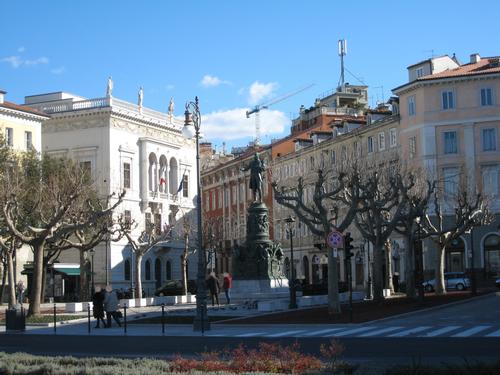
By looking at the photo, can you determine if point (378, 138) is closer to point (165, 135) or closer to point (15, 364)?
point (165, 135)

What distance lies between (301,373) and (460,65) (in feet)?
224

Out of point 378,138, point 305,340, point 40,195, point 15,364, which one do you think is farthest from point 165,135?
point 15,364

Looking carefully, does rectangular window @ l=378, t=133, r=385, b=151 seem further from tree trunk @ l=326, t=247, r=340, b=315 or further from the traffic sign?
the traffic sign

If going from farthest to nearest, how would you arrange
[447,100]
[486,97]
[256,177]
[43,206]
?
[447,100] < [486,97] < [43,206] < [256,177]

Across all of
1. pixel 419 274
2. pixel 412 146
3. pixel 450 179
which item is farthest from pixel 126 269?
pixel 419 274

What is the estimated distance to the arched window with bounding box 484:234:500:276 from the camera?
68438mm

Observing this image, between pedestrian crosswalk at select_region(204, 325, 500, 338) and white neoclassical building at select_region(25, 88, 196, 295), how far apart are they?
44.2 meters

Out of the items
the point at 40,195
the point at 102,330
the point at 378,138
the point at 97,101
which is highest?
the point at 97,101

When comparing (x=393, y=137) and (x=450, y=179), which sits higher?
(x=393, y=137)

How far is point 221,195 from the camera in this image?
347 feet

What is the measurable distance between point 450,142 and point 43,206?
3405cm

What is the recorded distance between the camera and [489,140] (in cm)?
6881

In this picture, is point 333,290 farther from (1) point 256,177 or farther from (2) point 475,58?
(2) point 475,58

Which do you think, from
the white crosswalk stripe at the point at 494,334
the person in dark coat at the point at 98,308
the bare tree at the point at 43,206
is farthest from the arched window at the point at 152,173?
the white crosswalk stripe at the point at 494,334
